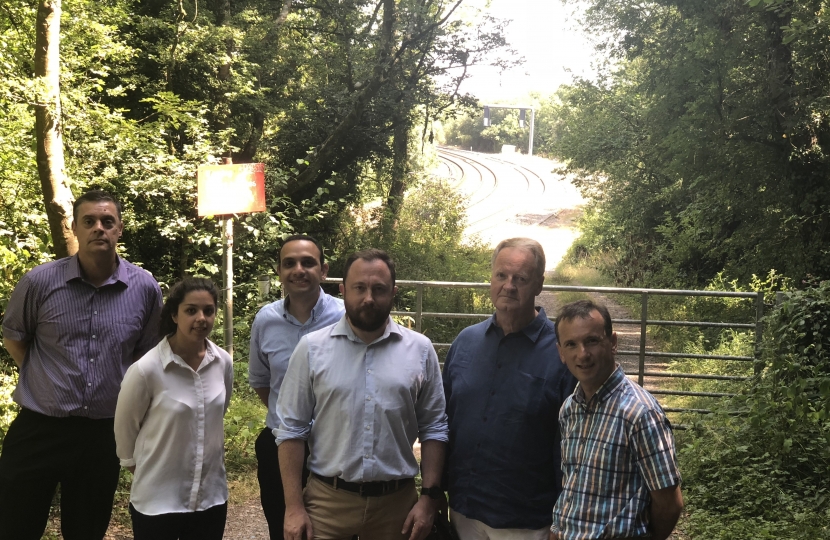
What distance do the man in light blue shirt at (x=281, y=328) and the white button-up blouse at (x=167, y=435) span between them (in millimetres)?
452

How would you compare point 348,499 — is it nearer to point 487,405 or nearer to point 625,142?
point 487,405

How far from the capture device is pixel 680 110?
37.9ft

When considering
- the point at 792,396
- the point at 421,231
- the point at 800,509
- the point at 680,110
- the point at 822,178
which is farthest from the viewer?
the point at 421,231

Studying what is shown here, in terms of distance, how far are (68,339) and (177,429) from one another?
2.46ft

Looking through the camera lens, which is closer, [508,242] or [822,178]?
[508,242]

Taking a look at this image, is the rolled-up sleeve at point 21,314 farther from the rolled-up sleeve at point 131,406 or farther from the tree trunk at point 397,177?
the tree trunk at point 397,177

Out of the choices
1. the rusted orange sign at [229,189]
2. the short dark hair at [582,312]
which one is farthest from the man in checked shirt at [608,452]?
the rusted orange sign at [229,189]

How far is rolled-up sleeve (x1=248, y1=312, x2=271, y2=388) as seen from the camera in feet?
10.8

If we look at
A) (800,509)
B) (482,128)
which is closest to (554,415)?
(800,509)

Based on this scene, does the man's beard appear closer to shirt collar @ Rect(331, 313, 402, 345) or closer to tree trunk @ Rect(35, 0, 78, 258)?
shirt collar @ Rect(331, 313, 402, 345)

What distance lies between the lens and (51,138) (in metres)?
5.34

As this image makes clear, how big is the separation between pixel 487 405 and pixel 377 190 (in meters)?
16.4

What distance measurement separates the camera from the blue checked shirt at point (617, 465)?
2047mm

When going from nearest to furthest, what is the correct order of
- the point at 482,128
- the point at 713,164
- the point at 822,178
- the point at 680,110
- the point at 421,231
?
the point at 822,178
the point at 713,164
the point at 680,110
the point at 421,231
the point at 482,128
